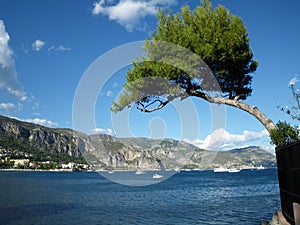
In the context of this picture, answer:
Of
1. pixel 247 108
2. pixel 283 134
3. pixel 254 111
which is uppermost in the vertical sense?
pixel 247 108

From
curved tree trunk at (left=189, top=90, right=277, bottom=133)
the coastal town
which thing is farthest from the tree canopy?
the coastal town

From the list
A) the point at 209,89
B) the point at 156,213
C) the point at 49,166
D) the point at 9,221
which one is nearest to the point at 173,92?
the point at 209,89

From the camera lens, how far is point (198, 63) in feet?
32.3

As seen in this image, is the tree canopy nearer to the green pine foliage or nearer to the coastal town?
the green pine foliage

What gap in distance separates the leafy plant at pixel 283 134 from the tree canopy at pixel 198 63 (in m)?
0.61

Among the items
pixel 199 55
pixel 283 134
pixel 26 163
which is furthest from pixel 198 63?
pixel 26 163

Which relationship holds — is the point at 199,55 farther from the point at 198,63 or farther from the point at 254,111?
the point at 254,111

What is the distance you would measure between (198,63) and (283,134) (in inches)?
128

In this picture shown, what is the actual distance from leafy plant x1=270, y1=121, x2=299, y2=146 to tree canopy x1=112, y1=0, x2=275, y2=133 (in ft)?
1.99

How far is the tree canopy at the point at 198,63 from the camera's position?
9.81m

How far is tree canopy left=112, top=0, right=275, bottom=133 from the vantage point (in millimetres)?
9812

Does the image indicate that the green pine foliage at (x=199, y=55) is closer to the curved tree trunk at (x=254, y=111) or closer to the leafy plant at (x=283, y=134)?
the curved tree trunk at (x=254, y=111)

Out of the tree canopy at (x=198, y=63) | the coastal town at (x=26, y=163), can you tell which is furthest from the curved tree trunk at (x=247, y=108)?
the coastal town at (x=26, y=163)

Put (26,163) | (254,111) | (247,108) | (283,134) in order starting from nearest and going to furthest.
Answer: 1. (283,134)
2. (254,111)
3. (247,108)
4. (26,163)
